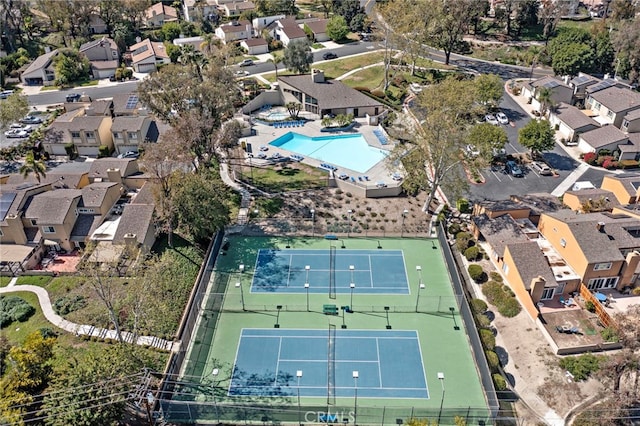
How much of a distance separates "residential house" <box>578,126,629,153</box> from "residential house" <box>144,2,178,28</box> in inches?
3936

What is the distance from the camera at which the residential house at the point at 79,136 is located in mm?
69312

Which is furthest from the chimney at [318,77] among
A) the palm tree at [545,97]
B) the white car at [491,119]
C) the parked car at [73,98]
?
the parked car at [73,98]

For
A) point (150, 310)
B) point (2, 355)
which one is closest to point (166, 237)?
point (150, 310)

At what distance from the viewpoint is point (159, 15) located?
122438mm

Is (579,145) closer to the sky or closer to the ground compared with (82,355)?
closer to the sky

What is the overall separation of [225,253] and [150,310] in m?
11.5

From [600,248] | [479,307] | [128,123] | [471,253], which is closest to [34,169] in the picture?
[128,123]

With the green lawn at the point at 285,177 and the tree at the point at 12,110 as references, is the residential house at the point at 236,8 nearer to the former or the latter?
the tree at the point at 12,110

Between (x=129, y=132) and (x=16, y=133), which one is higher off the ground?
(x=129, y=132)

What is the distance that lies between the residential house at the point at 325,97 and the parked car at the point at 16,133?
41.3 metres

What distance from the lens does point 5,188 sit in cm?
5575

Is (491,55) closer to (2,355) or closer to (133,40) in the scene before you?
(133,40)

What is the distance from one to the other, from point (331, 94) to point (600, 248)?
161 ft

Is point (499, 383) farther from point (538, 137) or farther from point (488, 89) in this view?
point (488, 89)
